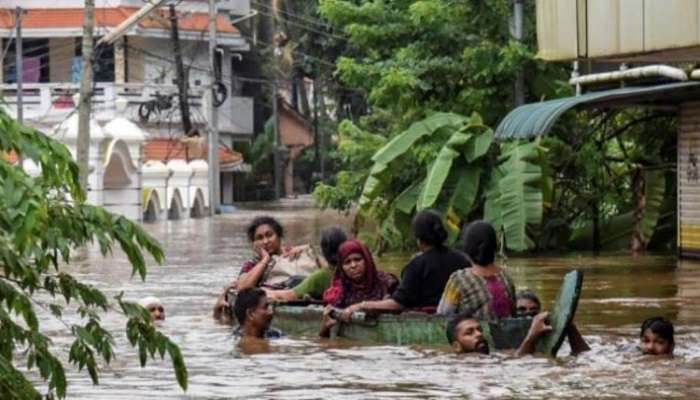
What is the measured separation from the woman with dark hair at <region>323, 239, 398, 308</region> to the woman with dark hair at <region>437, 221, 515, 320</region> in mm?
1270

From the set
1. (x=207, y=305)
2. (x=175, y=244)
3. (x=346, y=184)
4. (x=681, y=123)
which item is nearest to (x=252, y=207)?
(x=175, y=244)

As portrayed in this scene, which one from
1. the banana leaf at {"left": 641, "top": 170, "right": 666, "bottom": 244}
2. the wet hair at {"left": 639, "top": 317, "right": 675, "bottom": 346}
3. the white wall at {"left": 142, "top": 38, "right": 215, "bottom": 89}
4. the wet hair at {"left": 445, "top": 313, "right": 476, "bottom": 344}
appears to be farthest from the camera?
the white wall at {"left": 142, "top": 38, "right": 215, "bottom": 89}

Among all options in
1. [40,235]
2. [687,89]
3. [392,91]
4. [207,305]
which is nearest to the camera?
[40,235]

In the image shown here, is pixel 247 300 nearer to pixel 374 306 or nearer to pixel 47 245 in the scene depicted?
pixel 374 306

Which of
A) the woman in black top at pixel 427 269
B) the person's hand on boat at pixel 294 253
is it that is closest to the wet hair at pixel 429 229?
the woman in black top at pixel 427 269

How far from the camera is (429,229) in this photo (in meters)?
15.4

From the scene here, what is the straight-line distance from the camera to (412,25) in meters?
33.3

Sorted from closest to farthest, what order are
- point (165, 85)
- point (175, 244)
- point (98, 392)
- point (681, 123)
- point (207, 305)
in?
point (98, 392) < point (207, 305) < point (681, 123) < point (175, 244) < point (165, 85)

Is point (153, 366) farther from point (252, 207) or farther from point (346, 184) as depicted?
point (252, 207)

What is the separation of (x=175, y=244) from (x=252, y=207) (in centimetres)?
3026

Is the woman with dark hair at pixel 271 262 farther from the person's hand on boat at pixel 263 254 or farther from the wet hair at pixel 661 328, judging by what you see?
the wet hair at pixel 661 328

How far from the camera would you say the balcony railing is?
57.8m

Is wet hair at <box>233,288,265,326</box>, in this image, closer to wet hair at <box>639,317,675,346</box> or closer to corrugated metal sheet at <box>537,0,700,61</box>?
wet hair at <box>639,317,675,346</box>

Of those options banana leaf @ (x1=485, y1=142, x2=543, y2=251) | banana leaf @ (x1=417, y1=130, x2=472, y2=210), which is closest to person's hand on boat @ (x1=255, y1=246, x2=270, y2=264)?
banana leaf @ (x1=485, y1=142, x2=543, y2=251)
